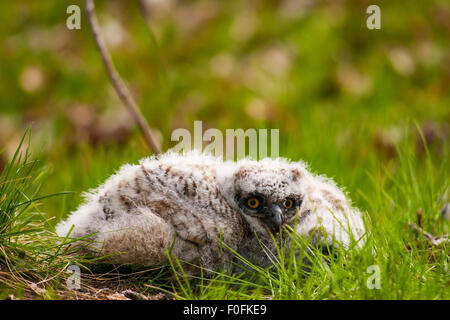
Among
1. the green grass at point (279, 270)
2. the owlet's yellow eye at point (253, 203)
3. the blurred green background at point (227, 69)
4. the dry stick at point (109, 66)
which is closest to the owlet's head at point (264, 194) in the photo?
the owlet's yellow eye at point (253, 203)

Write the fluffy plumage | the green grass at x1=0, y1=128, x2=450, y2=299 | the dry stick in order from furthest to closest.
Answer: the dry stick
the fluffy plumage
the green grass at x1=0, y1=128, x2=450, y2=299

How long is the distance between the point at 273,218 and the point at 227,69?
6615mm

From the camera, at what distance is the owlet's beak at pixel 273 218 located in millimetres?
3355

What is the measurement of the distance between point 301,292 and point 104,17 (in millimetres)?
8929

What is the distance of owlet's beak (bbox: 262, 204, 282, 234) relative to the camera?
11.0 feet

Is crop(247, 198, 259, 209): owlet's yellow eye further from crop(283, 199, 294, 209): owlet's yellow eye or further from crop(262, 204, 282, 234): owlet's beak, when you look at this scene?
crop(283, 199, 294, 209): owlet's yellow eye

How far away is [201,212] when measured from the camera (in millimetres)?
3258

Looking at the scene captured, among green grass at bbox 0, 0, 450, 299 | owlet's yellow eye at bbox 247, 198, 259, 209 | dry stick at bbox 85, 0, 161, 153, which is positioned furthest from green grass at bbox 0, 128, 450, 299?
dry stick at bbox 85, 0, 161, 153

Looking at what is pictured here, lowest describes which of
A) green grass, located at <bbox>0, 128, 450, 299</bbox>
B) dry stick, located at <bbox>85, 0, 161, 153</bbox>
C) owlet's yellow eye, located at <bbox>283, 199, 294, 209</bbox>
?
green grass, located at <bbox>0, 128, 450, 299</bbox>

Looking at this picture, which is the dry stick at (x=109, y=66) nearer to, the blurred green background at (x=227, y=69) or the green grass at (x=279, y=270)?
the green grass at (x=279, y=270)

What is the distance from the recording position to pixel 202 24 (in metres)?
11.0

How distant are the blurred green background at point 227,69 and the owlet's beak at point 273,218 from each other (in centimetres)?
321

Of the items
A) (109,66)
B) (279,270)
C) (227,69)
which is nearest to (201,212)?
(279,270)
